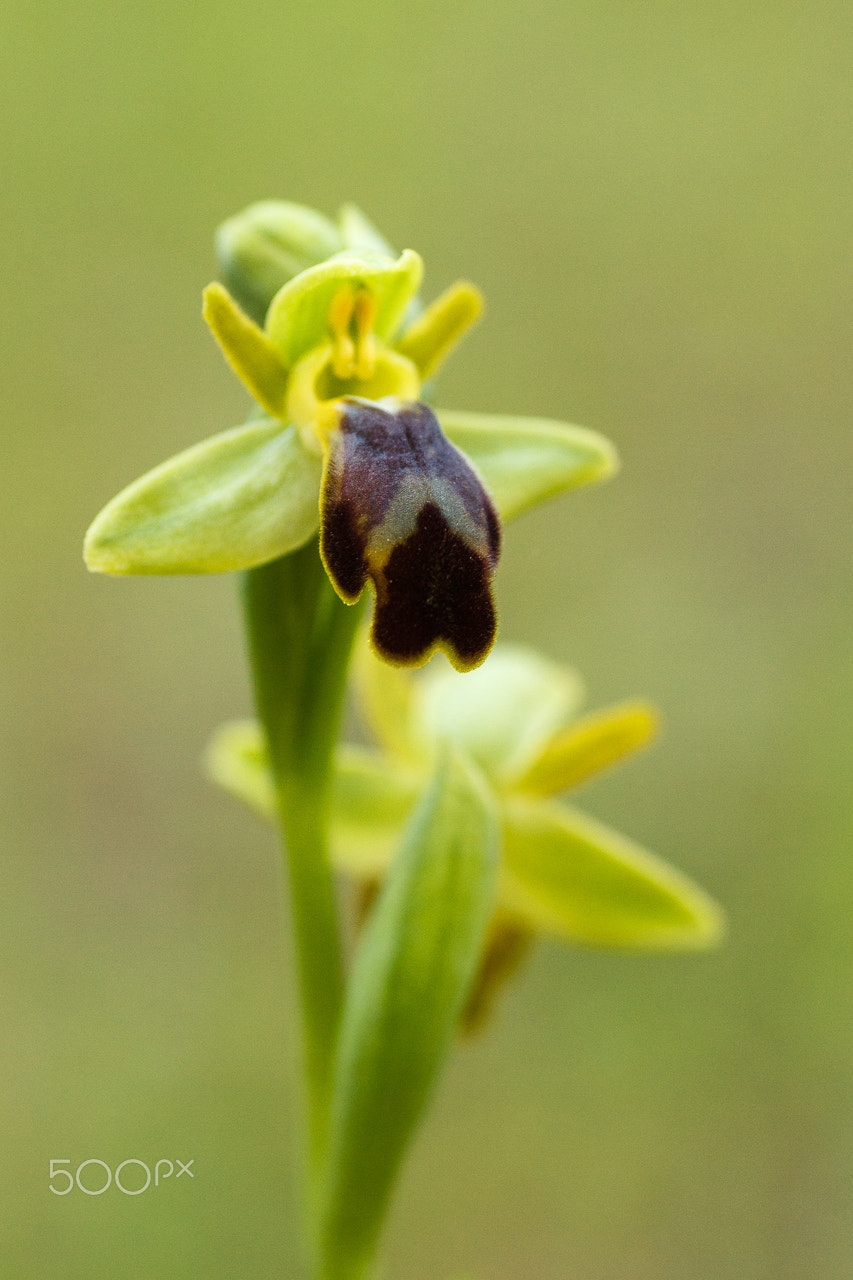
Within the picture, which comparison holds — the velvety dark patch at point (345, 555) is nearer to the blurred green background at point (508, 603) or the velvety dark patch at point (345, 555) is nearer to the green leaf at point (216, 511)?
the green leaf at point (216, 511)

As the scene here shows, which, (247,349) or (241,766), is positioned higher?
(247,349)

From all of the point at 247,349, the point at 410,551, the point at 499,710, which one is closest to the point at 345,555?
the point at 410,551

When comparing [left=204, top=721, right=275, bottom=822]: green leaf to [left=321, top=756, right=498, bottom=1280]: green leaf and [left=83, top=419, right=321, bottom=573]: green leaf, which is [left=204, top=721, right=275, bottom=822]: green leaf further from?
[left=83, top=419, right=321, bottom=573]: green leaf

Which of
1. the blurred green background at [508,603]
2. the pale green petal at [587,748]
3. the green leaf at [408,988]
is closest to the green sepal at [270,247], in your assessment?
the green leaf at [408,988]

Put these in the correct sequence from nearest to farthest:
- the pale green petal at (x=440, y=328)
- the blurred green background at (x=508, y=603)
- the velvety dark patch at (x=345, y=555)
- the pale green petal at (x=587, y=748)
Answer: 1. the velvety dark patch at (x=345, y=555)
2. the pale green petal at (x=440, y=328)
3. the pale green petal at (x=587, y=748)
4. the blurred green background at (x=508, y=603)

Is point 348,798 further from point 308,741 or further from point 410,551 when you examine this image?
point 410,551
